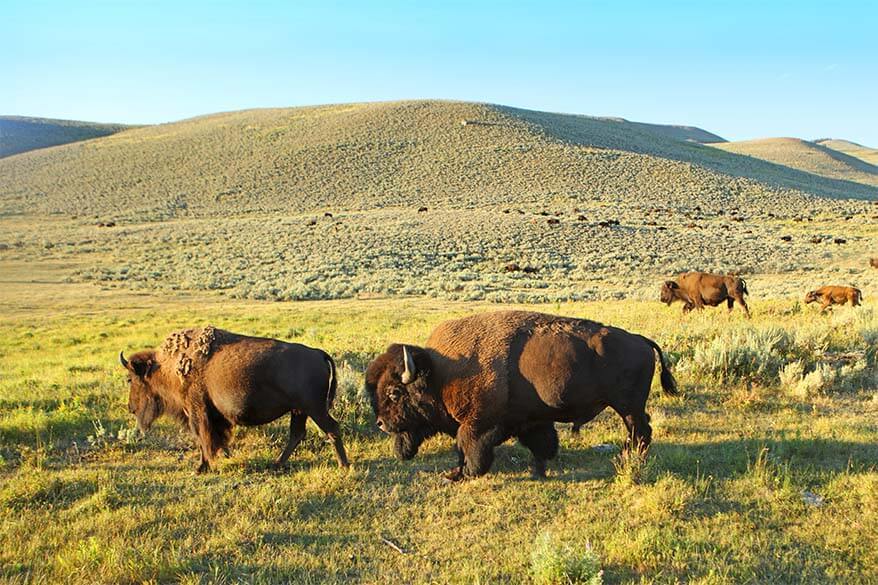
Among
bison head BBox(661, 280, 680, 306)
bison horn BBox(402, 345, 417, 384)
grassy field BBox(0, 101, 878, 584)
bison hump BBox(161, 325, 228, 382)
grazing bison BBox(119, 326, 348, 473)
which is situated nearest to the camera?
grassy field BBox(0, 101, 878, 584)

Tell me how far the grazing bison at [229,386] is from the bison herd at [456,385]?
12mm

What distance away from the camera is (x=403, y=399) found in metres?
6.30

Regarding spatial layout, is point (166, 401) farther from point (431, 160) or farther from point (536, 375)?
point (431, 160)

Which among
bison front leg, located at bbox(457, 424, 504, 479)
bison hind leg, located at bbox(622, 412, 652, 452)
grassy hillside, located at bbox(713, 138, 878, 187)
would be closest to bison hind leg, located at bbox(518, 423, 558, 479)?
bison front leg, located at bbox(457, 424, 504, 479)

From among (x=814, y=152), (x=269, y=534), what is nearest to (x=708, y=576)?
(x=269, y=534)

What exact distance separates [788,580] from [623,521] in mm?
1222

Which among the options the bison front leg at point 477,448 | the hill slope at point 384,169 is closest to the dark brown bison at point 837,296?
the bison front leg at point 477,448

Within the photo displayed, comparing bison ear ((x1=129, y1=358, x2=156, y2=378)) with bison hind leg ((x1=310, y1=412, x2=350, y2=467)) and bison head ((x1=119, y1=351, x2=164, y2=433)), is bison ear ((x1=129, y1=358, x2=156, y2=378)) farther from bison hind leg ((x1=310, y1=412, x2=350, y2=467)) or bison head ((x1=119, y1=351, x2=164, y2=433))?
bison hind leg ((x1=310, y1=412, x2=350, y2=467))

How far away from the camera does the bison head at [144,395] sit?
7184 mm

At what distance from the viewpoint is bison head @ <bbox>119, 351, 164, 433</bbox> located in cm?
718

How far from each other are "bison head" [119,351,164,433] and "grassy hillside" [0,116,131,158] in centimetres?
14944

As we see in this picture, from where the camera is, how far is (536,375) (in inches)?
233

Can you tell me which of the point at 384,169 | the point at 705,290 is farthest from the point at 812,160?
the point at 705,290

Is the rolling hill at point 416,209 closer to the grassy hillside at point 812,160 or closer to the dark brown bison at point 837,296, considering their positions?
the dark brown bison at point 837,296
